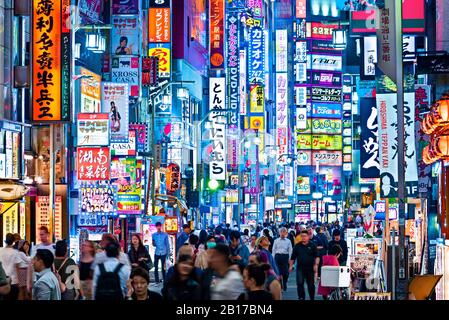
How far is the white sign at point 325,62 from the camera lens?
15200cm

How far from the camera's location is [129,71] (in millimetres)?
47219

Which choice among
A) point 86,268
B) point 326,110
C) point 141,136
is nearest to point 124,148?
point 141,136

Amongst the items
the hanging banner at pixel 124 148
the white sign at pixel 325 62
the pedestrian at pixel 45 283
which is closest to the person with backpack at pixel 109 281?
the pedestrian at pixel 45 283

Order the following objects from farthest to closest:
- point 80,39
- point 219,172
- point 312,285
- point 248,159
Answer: point 248,159 < point 219,172 < point 80,39 < point 312,285

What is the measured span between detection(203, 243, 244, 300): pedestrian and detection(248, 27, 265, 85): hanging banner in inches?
2864

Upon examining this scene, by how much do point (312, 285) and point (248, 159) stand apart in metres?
54.9

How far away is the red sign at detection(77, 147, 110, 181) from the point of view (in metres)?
33.6

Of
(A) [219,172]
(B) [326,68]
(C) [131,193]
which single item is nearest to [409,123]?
(C) [131,193]

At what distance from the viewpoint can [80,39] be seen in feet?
146

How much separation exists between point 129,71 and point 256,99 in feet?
136

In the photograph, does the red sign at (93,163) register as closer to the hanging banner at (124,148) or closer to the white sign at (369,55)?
the hanging banner at (124,148)

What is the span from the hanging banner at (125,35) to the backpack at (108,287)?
36.2 metres

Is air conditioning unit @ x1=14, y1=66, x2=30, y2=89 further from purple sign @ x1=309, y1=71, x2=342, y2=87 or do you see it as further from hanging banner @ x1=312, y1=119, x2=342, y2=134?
purple sign @ x1=309, y1=71, x2=342, y2=87
